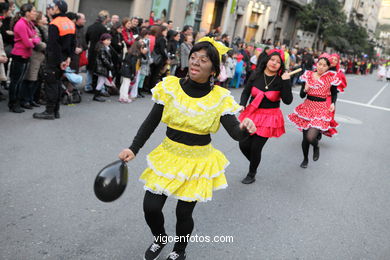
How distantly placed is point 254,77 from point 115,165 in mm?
3121

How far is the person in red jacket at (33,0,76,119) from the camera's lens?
6605 mm

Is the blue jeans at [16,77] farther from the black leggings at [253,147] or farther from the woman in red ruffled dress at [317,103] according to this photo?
the woman in red ruffled dress at [317,103]

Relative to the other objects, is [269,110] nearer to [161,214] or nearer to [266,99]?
[266,99]

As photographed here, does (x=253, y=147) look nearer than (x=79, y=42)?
Yes

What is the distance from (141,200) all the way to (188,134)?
5.40 ft

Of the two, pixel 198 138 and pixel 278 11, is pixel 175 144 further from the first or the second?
pixel 278 11

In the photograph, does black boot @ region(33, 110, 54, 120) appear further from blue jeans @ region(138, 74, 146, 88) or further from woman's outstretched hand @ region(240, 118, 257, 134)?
woman's outstretched hand @ region(240, 118, 257, 134)

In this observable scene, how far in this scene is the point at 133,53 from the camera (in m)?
9.50

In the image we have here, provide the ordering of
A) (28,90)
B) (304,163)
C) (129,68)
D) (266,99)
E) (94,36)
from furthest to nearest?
1. (129,68)
2. (94,36)
3. (28,90)
4. (304,163)
5. (266,99)

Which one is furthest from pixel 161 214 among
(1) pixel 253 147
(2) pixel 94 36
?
(2) pixel 94 36

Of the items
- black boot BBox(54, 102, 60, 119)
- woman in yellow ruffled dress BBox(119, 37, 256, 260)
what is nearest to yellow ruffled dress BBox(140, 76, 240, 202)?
woman in yellow ruffled dress BBox(119, 37, 256, 260)

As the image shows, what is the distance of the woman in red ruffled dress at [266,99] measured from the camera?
5.27 m

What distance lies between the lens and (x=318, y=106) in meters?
6.67

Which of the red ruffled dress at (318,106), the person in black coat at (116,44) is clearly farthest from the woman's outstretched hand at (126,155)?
the person in black coat at (116,44)
